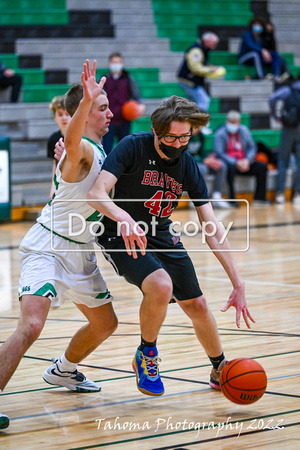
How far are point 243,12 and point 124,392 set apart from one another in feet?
53.1

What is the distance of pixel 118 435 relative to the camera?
3.52 m

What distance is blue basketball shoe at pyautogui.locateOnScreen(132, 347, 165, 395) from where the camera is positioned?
12.9ft

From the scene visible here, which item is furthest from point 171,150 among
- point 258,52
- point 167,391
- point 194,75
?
point 258,52

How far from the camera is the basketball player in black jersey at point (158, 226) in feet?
12.9

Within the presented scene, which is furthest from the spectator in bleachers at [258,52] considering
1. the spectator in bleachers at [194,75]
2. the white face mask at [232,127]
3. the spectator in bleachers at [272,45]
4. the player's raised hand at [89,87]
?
the player's raised hand at [89,87]

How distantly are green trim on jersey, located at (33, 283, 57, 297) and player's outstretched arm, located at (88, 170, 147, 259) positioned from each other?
1.32 feet

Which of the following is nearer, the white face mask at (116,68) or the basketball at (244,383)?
the basketball at (244,383)

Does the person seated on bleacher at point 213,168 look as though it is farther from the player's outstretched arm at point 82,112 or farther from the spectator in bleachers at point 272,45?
the player's outstretched arm at point 82,112

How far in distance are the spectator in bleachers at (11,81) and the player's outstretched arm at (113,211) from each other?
10.7 meters

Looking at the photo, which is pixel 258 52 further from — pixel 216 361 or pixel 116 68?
pixel 216 361

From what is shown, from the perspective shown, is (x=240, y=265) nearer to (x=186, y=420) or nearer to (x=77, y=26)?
(x=186, y=420)

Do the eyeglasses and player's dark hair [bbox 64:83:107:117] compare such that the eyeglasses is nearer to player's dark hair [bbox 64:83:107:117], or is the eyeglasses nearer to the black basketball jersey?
the black basketball jersey

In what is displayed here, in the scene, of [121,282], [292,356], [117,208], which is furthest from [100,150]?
[121,282]

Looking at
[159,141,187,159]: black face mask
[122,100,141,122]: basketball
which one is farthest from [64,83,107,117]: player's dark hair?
[122,100,141,122]: basketball
